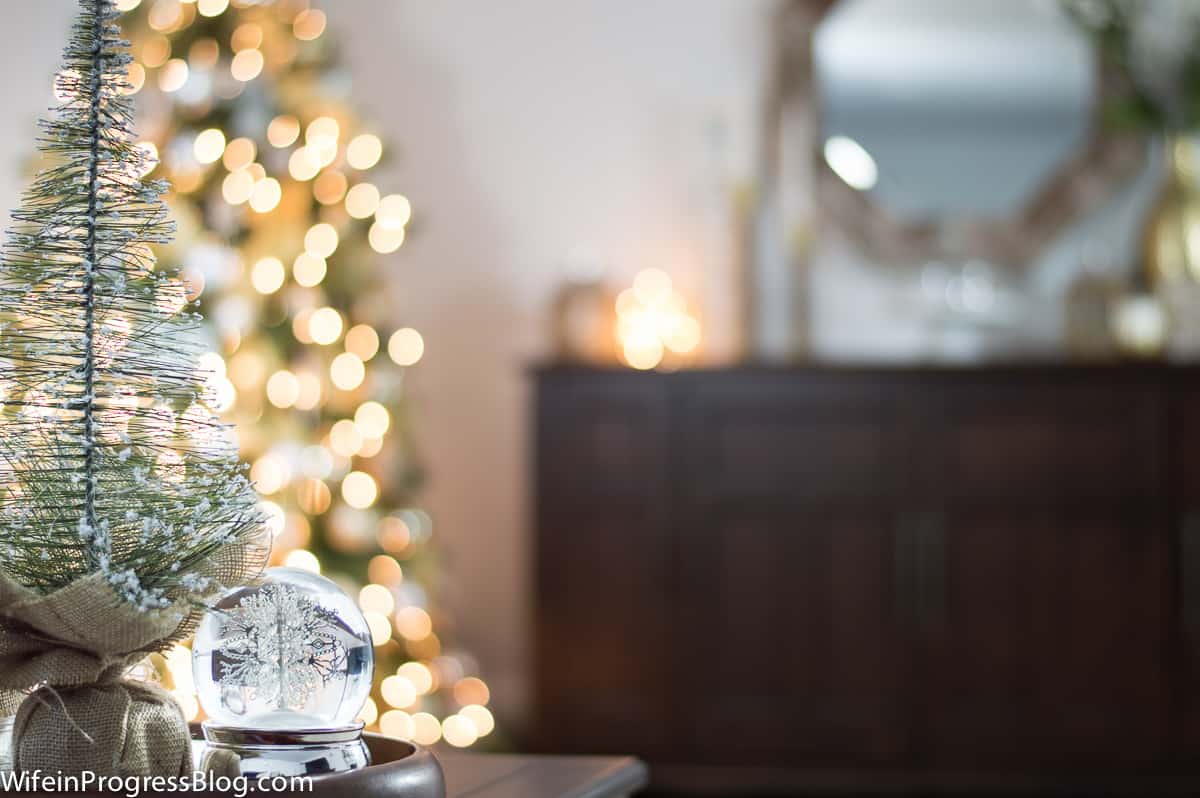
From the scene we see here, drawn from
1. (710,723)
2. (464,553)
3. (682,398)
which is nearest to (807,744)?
(710,723)

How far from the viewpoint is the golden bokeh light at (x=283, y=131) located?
302cm

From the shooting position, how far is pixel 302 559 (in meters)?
2.89

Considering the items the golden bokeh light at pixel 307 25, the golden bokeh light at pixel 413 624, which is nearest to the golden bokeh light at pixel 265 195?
the golden bokeh light at pixel 307 25

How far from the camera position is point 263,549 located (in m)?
0.90

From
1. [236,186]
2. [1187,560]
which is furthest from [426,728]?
[1187,560]

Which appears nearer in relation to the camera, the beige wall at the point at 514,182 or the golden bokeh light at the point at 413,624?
the golden bokeh light at the point at 413,624

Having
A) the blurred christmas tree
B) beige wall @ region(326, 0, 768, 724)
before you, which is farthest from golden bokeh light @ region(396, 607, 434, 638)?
beige wall @ region(326, 0, 768, 724)

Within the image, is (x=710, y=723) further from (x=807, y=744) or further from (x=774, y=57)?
(x=774, y=57)

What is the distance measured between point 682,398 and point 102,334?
257 cm

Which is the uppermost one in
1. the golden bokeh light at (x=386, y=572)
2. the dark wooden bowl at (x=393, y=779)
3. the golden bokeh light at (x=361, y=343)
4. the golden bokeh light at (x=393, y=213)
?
the golden bokeh light at (x=393, y=213)

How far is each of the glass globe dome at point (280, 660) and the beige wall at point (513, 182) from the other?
3.08m

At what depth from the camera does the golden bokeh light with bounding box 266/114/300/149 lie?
3020 millimetres

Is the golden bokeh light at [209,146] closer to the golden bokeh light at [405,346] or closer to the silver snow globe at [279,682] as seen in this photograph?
the golden bokeh light at [405,346]

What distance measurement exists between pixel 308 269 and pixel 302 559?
62 cm
